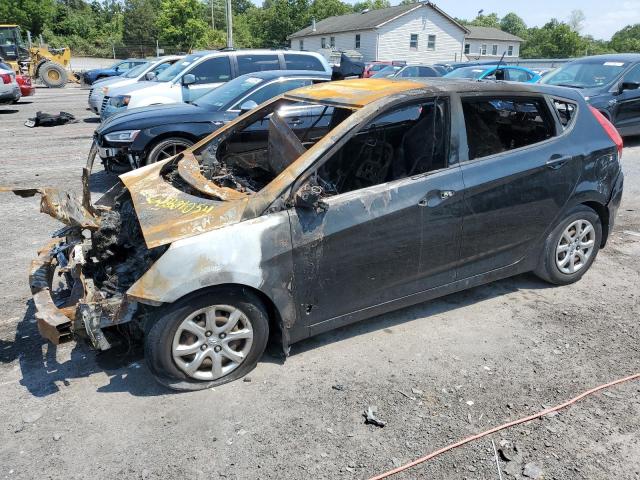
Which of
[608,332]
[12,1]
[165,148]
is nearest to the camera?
[608,332]

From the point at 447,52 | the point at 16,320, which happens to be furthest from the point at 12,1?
the point at 16,320

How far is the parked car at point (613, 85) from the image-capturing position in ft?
33.8

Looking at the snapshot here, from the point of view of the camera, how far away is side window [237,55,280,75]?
1109cm

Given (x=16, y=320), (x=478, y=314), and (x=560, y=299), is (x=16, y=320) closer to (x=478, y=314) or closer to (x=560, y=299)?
(x=478, y=314)

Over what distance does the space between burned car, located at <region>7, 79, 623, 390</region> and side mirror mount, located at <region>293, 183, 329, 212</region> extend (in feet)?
0.05

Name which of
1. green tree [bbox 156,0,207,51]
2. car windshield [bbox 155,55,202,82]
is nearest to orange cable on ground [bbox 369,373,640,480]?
car windshield [bbox 155,55,202,82]

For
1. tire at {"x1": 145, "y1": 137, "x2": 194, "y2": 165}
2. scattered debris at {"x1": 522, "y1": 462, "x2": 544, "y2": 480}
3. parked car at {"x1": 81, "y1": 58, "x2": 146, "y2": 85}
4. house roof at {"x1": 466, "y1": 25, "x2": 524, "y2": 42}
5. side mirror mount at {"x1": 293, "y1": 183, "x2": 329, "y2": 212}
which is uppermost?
house roof at {"x1": 466, "y1": 25, "x2": 524, "y2": 42}

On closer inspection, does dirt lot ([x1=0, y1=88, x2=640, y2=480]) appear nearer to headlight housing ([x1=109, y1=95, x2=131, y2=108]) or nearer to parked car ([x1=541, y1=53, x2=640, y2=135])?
parked car ([x1=541, y1=53, x2=640, y2=135])

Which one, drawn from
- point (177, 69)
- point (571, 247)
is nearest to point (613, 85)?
point (571, 247)

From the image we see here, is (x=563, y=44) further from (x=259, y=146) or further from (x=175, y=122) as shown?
(x=259, y=146)

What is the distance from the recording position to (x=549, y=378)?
3.48 metres

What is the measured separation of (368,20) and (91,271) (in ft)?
→ 164

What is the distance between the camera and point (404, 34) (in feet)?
157

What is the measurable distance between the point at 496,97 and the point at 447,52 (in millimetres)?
50051
